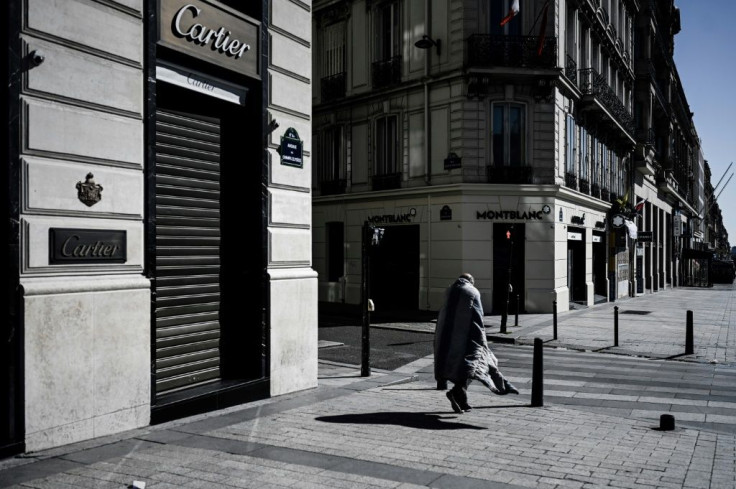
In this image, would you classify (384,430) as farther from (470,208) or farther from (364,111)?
(364,111)

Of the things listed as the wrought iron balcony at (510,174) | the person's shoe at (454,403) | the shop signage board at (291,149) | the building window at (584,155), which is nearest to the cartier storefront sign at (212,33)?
the shop signage board at (291,149)

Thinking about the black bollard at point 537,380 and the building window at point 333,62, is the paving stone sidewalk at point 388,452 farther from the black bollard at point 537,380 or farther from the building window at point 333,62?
the building window at point 333,62

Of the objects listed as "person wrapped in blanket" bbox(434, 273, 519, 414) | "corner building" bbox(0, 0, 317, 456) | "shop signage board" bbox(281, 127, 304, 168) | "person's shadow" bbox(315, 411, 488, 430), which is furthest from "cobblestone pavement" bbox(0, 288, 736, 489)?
"shop signage board" bbox(281, 127, 304, 168)

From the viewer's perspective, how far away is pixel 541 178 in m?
22.4

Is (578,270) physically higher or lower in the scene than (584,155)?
lower

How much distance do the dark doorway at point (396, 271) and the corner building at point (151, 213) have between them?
14.4 meters

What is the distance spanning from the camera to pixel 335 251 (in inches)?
1068

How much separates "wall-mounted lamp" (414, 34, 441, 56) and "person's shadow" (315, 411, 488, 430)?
55.8 ft

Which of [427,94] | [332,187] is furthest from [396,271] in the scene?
[427,94]

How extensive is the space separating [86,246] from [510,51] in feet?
60.6

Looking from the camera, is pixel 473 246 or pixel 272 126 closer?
pixel 272 126

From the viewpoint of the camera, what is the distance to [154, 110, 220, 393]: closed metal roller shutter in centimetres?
766

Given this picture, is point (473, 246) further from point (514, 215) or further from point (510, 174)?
point (510, 174)

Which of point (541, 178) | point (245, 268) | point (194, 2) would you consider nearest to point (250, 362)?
point (245, 268)
